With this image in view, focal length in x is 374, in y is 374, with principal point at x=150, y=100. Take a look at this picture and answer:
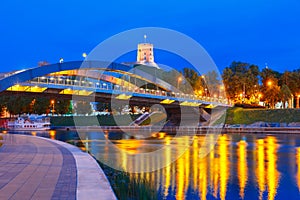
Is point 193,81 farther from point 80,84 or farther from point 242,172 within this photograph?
point 242,172

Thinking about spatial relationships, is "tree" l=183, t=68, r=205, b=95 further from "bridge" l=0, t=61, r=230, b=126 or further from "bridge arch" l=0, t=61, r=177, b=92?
"bridge arch" l=0, t=61, r=177, b=92

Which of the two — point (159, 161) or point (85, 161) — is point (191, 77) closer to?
point (159, 161)

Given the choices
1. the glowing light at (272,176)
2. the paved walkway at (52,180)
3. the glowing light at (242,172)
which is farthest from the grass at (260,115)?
the paved walkway at (52,180)

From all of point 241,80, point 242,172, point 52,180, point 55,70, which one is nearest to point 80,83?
point 55,70

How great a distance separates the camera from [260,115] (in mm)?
74688

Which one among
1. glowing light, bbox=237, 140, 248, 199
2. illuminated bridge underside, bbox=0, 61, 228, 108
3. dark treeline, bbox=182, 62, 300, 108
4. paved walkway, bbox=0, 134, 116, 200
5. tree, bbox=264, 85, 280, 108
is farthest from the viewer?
dark treeline, bbox=182, 62, 300, 108

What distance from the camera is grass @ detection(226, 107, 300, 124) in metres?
70.4

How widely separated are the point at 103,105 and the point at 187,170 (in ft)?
273

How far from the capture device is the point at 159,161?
24859 millimetres

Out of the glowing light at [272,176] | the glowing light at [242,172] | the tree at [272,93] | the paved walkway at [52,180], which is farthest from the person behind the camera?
the tree at [272,93]

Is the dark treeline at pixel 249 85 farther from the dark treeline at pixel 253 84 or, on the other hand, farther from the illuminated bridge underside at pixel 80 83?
the illuminated bridge underside at pixel 80 83

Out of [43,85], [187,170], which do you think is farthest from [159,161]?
[43,85]

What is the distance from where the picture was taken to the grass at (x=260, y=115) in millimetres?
70431

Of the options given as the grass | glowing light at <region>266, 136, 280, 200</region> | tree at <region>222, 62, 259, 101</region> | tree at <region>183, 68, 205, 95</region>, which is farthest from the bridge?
glowing light at <region>266, 136, 280, 200</region>
